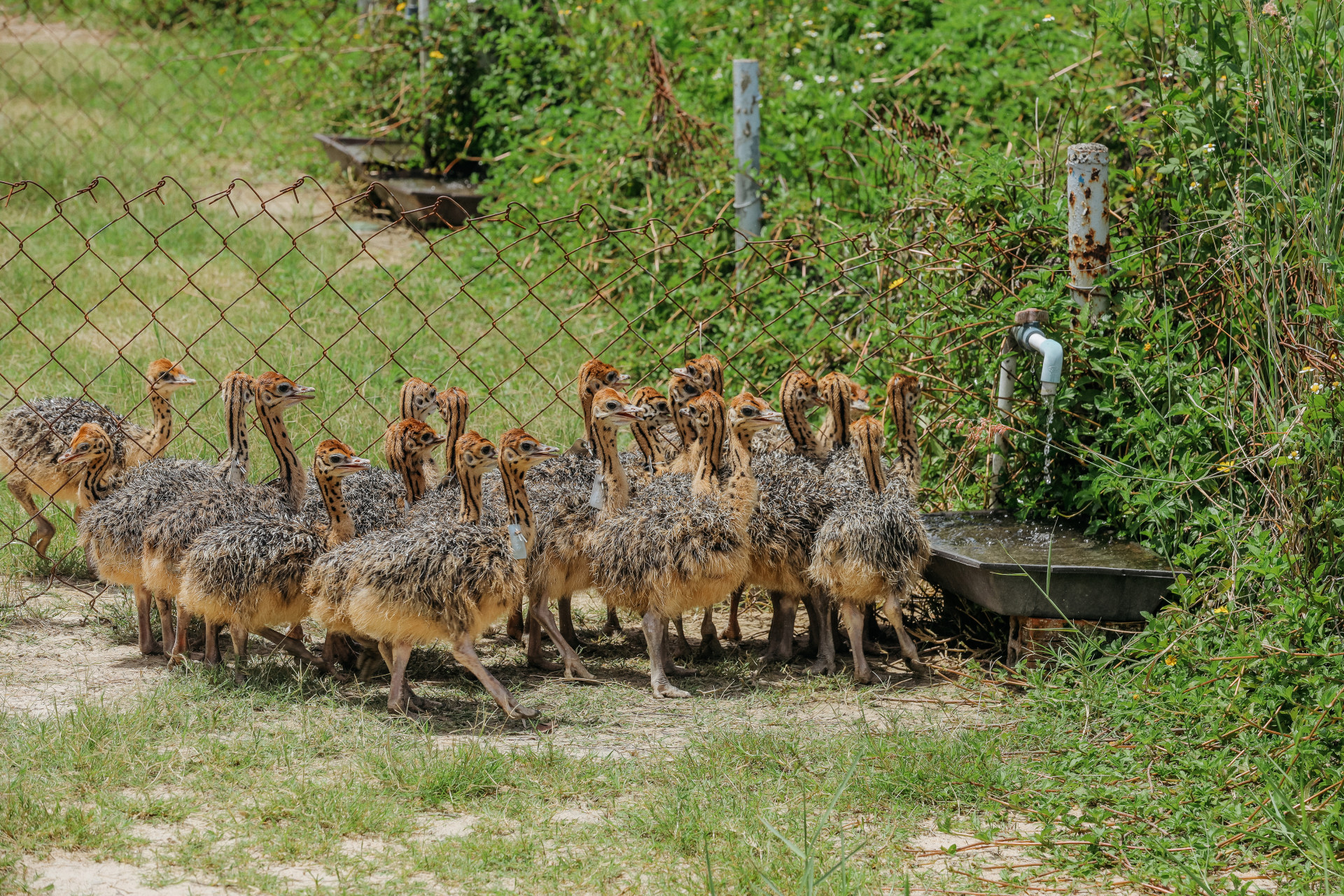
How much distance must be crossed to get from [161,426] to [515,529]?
2.41m

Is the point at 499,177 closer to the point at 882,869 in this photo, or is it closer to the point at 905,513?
the point at 905,513

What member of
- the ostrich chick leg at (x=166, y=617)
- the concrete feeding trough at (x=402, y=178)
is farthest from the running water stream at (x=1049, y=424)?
the concrete feeding trough at (x=402, y=178)

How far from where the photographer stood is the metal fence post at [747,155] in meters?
8.29

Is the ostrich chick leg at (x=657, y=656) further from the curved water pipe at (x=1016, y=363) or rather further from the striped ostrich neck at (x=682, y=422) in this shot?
the curved water pipe at (x=1016, y=363)

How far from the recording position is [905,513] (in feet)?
18.4

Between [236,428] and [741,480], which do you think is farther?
[236,428]

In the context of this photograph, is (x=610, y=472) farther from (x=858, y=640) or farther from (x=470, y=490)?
(x=858, y=640)

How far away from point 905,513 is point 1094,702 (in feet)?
3.58

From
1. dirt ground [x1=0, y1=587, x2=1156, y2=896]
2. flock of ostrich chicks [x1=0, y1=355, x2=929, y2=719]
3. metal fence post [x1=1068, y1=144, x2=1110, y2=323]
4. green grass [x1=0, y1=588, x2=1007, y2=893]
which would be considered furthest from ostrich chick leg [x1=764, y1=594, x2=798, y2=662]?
metal fence post [x1=1068, y1=144, x2=1110, y2=323]

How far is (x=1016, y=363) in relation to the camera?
6293 millimetres

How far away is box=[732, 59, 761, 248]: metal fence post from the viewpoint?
8.29 meters

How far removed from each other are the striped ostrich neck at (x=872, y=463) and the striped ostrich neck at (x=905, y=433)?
33cm

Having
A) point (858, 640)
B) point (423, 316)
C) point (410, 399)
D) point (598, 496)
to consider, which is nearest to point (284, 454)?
point (410, 399)

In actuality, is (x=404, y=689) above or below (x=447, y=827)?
above
